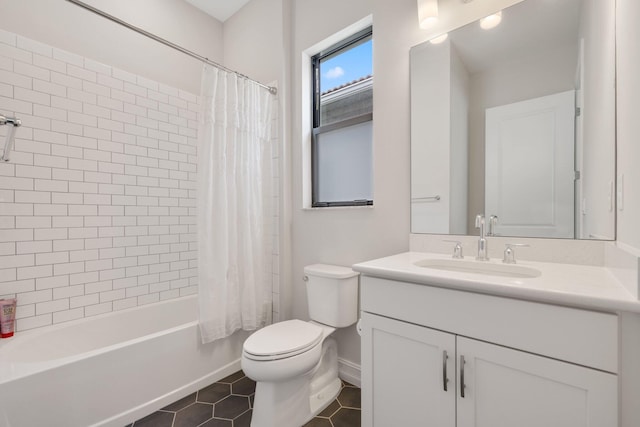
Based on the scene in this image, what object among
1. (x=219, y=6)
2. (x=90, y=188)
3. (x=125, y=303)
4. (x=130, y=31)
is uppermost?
(x=219, y=6)

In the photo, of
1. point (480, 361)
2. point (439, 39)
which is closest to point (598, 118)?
point (439, 39)

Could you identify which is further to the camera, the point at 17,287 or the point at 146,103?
the point at 146,103

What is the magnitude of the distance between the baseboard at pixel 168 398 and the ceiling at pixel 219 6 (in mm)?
2995

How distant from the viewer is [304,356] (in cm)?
142

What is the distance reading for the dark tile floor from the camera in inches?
58.4

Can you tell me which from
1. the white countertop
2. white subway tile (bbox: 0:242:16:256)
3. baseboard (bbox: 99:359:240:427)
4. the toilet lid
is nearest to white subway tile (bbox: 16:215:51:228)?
white subway tile (bbox: 0:242:16:256)

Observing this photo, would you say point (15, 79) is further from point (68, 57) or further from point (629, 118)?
point (629, 118)

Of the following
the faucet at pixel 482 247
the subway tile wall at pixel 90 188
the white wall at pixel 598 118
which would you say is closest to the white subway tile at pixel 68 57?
the subway tile wall at pixel 90 188

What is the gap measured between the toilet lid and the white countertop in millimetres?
578

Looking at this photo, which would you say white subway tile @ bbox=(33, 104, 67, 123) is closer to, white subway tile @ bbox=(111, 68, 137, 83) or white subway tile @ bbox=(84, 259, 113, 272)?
white subway tile @ bbox=(111, 68, 137, 83)

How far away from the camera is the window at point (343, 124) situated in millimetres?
1979

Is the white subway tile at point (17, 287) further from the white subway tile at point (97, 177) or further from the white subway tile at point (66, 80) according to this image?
the white subway tile at point (66, 80)

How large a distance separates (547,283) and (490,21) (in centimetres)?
127

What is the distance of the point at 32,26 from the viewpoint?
1710 mm
